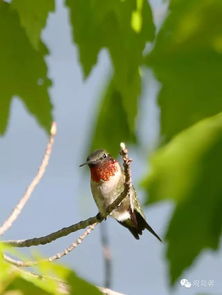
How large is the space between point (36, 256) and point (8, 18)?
0.71 meters

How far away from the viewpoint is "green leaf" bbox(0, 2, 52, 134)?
4.91 feet

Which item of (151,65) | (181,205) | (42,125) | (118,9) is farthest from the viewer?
(42,125)

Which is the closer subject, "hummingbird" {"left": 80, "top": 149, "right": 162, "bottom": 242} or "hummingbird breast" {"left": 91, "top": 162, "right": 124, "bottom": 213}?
"hummingbird breast" {"left": 91, "top": 162, "right": 124, "bottom": 213}

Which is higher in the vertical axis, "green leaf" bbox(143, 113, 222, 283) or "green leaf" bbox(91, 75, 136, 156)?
"green leaf" bbox(91, 75, 136, 156)

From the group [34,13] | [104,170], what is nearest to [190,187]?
[34,13]

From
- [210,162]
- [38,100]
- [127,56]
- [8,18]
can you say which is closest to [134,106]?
[127,56]

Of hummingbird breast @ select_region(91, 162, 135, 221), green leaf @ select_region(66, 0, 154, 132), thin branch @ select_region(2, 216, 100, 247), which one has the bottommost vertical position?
thin branch @ select_region(2, 216, 100, 247)

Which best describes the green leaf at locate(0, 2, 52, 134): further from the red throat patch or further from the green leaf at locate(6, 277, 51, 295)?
the red throat patch

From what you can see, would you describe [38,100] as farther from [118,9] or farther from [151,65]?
[151,65]

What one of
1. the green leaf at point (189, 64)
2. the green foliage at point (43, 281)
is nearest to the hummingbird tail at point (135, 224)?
the green leaf at point (189, 64)

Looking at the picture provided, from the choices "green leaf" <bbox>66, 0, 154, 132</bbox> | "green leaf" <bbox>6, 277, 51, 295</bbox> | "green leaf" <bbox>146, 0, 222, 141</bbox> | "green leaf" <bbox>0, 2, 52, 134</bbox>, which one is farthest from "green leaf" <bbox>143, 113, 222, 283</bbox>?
"green leaf" <bbox>0, 2, 52, 134</bbox>

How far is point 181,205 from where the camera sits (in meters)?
0.88

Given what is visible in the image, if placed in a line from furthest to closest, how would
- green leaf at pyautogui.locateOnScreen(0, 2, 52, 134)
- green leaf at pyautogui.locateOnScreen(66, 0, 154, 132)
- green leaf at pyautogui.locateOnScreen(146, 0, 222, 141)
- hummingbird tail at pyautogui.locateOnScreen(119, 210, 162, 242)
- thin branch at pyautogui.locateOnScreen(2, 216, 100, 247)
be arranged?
hummingbird tail at pyautogui.locateOnScreen(119, 210, 162, 242) < thin branch at pyautogui.locateOnScreen(2, 216, 100, 247) < green leaf at pyautogui.locateOnScreen(0, 2, 52, 134) < green leaf at pyautogui.locateOnScreen(66, 0, 154, 132) < green leaf at pyautogui.locateOnScreen(146, 0, 222, 141)

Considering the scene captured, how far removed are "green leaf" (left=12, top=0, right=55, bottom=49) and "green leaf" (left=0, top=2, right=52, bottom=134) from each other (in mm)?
115
